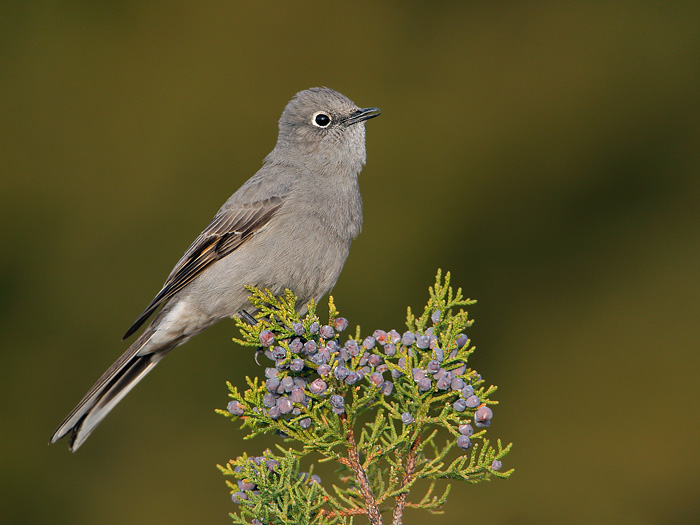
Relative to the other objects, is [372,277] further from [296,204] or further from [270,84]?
[270,84]

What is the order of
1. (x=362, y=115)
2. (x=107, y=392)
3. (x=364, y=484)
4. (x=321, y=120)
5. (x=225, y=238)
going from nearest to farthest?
(x=364, y=484)
(x=107, y=392)
(x=225, y=238)
(x=362, y=115)
(x=321, y=120)

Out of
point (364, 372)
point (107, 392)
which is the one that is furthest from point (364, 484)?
point (107, 392)

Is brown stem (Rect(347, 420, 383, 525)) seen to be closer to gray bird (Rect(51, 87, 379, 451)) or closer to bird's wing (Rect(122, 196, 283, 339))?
gray bird (Rect(51, 87, 379, 451))

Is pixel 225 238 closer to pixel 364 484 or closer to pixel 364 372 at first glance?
pixel 364 372

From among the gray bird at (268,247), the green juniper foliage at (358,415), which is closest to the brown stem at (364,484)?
the green juniper foliage at (358,415)

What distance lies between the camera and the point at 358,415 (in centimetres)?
232

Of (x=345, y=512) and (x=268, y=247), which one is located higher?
(x=268, y=247)

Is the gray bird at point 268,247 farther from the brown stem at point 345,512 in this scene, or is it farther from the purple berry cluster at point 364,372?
the brown stem at point 345,512

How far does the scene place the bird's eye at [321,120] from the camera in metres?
4.61

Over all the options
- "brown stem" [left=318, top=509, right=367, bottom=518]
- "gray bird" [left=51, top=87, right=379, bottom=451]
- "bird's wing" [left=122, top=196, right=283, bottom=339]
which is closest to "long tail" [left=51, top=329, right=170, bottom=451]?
"gray bird" [left=51, top=87, right=379, bottom=451]

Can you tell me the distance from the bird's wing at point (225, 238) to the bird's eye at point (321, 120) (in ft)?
2.24

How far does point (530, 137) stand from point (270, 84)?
210cm

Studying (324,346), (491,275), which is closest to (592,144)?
(491,275)

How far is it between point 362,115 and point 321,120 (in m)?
0.29
